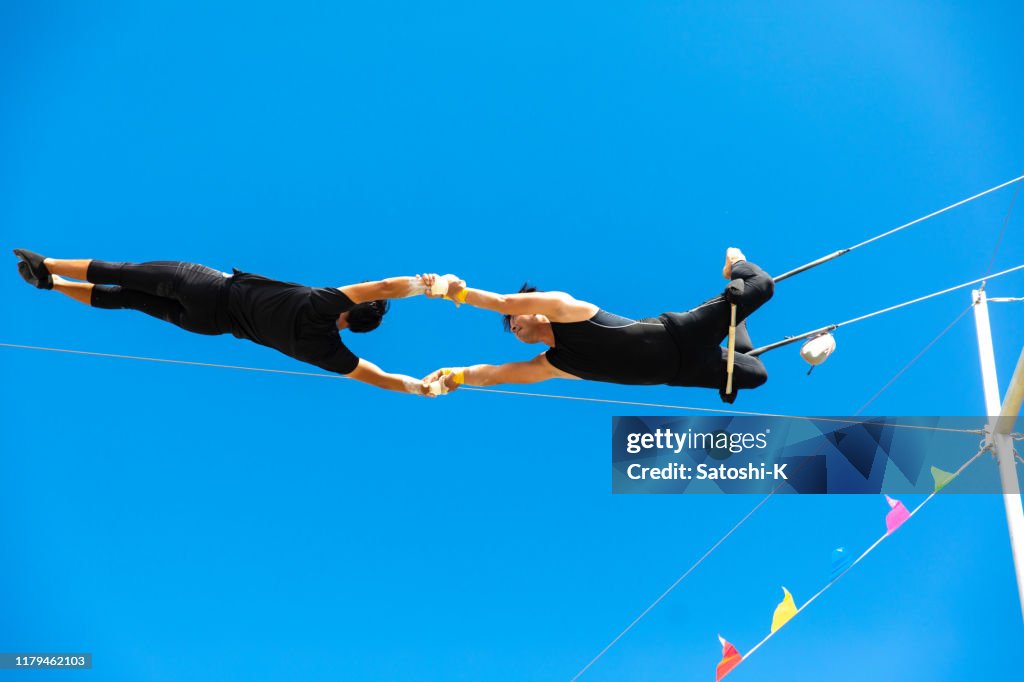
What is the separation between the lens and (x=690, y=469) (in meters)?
8.19

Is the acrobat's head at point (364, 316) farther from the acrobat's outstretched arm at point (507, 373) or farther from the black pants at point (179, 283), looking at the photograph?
the black pants at point (179, 283)

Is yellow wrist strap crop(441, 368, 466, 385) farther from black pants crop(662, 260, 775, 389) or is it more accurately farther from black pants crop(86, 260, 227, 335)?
black pants crop(86, 260, 227, 335)

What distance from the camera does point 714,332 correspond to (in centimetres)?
641

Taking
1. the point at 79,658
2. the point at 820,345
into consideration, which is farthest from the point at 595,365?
the point at 79,658

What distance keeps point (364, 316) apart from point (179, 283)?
1.30 metres

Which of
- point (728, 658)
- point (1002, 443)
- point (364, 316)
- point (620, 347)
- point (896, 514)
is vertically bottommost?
point (728, 658)

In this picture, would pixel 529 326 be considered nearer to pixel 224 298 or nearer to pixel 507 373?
pixel 507 373

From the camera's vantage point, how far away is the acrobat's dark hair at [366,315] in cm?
663

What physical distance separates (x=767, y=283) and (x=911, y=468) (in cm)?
294

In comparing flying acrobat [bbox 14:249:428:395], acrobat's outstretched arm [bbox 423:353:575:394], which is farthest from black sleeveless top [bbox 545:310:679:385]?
flying acrobat [bbox 14:249:428:395]

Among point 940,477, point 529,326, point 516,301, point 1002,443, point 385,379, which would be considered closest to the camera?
point 516,301

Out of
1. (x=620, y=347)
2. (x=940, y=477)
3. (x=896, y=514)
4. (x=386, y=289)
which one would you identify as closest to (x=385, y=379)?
(x=386, y=289)

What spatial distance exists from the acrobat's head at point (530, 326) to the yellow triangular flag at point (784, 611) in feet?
11.0

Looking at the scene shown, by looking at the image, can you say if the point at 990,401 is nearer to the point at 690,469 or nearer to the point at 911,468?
the point at 911,468
